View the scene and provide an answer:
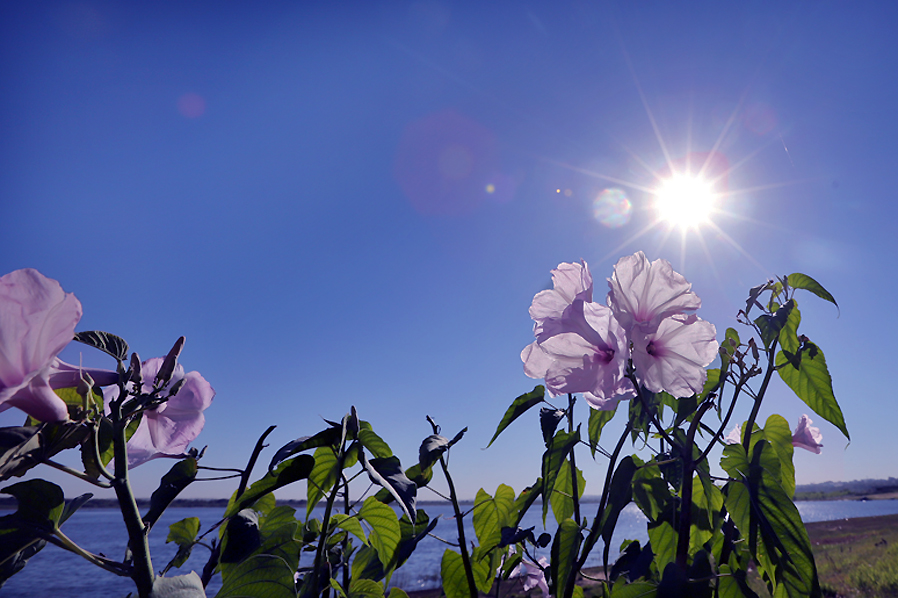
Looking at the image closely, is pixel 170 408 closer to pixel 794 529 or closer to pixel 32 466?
pixel 32 466

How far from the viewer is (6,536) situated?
0.62m

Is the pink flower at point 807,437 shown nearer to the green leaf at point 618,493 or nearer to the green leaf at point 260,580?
the green leaf at point 618,493

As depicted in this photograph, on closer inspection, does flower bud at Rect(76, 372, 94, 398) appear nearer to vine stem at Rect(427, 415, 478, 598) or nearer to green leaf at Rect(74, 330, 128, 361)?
green leaf at Rect(74, 330, 128, 361)

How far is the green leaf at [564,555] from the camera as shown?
42.2 inches

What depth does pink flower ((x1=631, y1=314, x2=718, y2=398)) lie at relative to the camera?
1.08 meters

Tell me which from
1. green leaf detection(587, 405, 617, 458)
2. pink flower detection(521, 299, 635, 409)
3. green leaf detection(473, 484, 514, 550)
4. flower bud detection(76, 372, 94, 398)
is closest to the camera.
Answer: flower bud detection(76, 372, 94, 398)

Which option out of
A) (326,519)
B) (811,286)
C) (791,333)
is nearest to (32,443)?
(326,519)

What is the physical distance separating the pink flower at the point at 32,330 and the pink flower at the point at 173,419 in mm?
272

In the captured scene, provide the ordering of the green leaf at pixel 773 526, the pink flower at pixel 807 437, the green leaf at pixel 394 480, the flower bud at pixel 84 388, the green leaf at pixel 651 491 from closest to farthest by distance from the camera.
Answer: the flower bud at pixel 84 388 → the green leaf at pixel 394 480 → the green leaf at pixel 773 526 → the green leaf at pixel 651 491 → the pink flower at pixel 807 437

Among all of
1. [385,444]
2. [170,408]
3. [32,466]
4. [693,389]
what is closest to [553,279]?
[693,389]

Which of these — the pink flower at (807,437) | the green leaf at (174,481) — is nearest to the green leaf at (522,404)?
the green leaf at (174,481)

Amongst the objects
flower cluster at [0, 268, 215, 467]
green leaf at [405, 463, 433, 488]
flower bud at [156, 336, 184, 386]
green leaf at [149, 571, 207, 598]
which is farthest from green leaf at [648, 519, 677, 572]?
flower cluster at [0, 268, 215, 467]

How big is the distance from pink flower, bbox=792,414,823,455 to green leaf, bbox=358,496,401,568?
1.57 m

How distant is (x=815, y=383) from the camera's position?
122 centimetres
